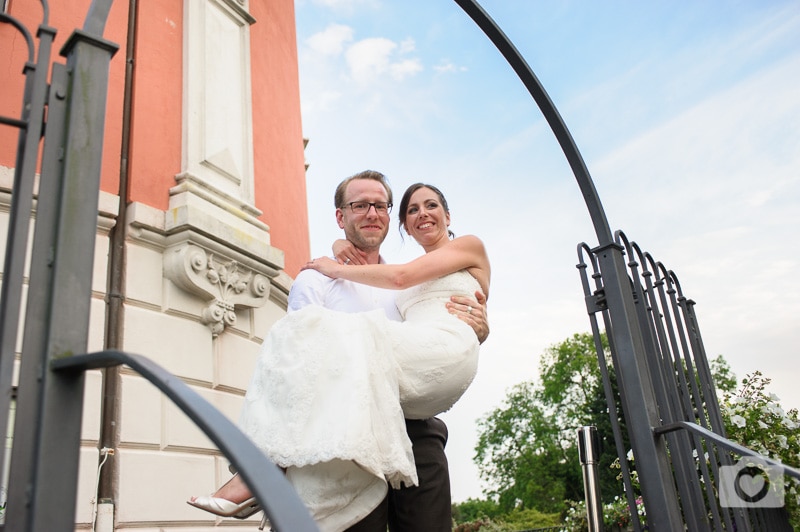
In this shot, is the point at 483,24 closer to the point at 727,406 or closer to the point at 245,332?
the point at 727,406

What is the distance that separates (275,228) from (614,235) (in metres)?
4.27

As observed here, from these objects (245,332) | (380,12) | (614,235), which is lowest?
(614,235)

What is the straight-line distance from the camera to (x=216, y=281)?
5621 millimetres

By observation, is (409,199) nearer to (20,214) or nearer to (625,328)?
(625,328)

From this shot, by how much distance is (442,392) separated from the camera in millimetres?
2699

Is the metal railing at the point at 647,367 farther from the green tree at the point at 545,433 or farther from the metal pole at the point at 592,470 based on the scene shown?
the green tree at the point at 545,433

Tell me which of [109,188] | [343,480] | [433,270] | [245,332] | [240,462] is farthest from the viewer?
[245,332]

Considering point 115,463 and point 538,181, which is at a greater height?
point 538,181

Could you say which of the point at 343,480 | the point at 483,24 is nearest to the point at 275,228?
the point at 483,24

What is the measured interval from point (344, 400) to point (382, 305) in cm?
119

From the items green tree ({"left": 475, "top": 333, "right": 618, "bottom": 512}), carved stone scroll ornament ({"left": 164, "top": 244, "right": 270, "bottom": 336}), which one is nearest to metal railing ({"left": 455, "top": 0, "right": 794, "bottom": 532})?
carved stone scroll ornament ({"left": 164, "top": 244, "right": 270, "bottom": 336})

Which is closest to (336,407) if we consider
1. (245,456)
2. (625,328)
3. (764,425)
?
(245,456)

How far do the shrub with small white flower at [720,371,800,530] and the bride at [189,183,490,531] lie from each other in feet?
7.93

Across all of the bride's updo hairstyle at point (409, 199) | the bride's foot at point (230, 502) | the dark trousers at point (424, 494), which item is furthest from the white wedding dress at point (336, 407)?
the bride's updo hairstyle at point (409, 199)
